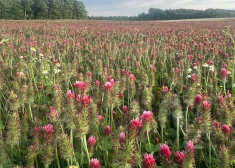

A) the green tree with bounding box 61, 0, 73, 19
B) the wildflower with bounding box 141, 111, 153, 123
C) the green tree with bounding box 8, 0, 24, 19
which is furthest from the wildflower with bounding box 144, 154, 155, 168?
the green tree with bounding box 61, 0, 73, 19

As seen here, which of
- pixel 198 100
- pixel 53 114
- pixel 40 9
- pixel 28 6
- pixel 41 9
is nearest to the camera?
pixel 53 114

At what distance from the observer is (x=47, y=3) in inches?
2881

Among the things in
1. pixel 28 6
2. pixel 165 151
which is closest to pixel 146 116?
pixel 165 151

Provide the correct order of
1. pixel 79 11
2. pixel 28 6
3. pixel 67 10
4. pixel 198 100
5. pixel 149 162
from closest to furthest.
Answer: pixel 149 162 → pixel 198 100 → pixel 28 6 → pixel 67 10 → pixel 79 11

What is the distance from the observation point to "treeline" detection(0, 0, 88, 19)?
208 ft

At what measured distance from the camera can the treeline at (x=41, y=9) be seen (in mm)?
63525

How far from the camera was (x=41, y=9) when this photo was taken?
7006 cm

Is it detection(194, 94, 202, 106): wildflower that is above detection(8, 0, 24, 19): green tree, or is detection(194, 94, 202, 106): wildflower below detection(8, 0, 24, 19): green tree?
below

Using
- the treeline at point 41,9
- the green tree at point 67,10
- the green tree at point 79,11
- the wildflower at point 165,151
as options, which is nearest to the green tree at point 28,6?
the treeline at point 41,9

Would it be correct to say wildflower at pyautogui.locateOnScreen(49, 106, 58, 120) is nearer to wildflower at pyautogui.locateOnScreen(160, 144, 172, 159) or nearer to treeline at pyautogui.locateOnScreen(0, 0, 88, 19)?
wildflower at pyautogui.locateOnScreen(160, 144, 172, 159)

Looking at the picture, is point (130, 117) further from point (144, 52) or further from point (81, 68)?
point (144, 52)

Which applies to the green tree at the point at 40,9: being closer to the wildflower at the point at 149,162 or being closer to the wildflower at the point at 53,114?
the wildflower at the point at 53,114

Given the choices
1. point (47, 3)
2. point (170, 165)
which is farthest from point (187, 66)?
point (47, 3)

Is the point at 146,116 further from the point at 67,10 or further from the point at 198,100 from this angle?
the point at 67,10
